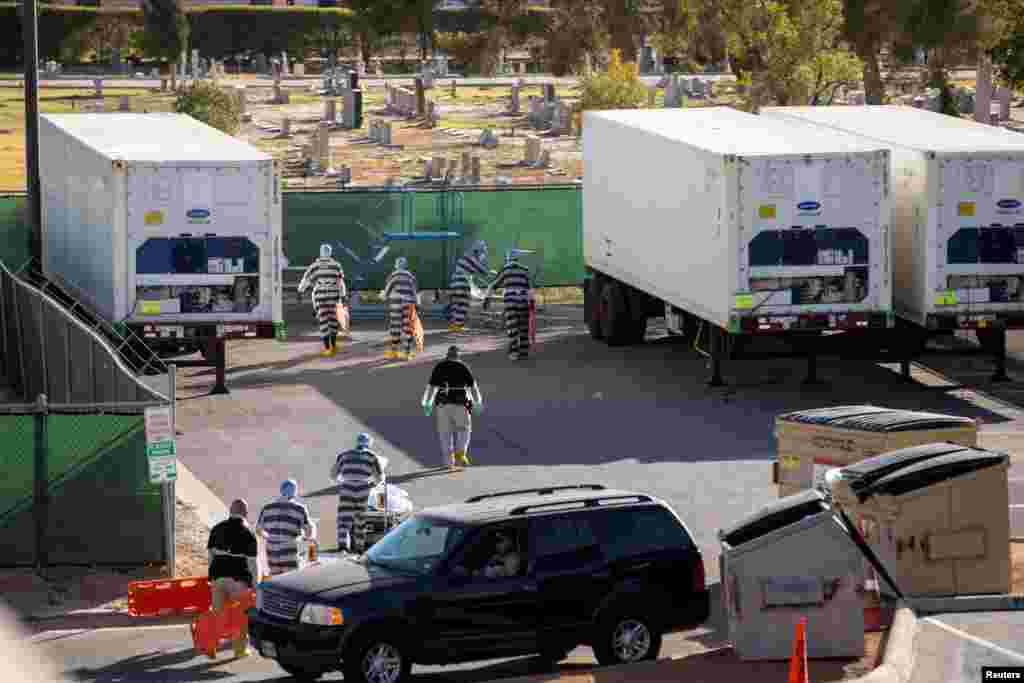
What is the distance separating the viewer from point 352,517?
21234 mm

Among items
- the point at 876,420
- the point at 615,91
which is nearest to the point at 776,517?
the point at 876,420

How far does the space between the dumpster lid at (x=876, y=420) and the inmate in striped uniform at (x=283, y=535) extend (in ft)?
15.4

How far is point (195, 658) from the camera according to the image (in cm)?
1836

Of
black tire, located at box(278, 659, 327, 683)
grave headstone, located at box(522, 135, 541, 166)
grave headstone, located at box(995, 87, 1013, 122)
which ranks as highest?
grave headstone, located at box(995, 87, 1013, 122)

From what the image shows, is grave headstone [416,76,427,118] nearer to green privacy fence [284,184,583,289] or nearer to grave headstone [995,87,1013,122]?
grave headstone [995,87,1013,122]

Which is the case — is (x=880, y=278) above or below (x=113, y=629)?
above

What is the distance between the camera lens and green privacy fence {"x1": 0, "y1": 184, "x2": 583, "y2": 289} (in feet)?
133

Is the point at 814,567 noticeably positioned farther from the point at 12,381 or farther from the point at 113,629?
the point at 12,381

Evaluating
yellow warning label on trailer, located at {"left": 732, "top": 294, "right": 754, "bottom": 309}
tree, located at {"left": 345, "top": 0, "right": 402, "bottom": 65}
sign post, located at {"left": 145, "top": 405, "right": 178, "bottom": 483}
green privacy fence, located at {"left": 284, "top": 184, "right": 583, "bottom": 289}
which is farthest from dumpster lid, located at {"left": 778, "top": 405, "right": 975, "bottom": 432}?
tree, located at {"left": 345, "top": 0, "right": 402, "bottom": 65}

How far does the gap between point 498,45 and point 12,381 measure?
5767cm

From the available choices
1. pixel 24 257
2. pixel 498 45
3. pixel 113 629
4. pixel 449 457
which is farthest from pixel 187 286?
pixel 498 45

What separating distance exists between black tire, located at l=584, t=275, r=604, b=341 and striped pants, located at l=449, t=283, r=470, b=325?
203 centimetres

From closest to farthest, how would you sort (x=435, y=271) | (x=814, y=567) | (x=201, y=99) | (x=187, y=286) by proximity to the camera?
(x=814, y=567) → (x=187, y=286) → (x=435, y=271) → (x=201, y=99)

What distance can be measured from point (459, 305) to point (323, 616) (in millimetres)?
20536
